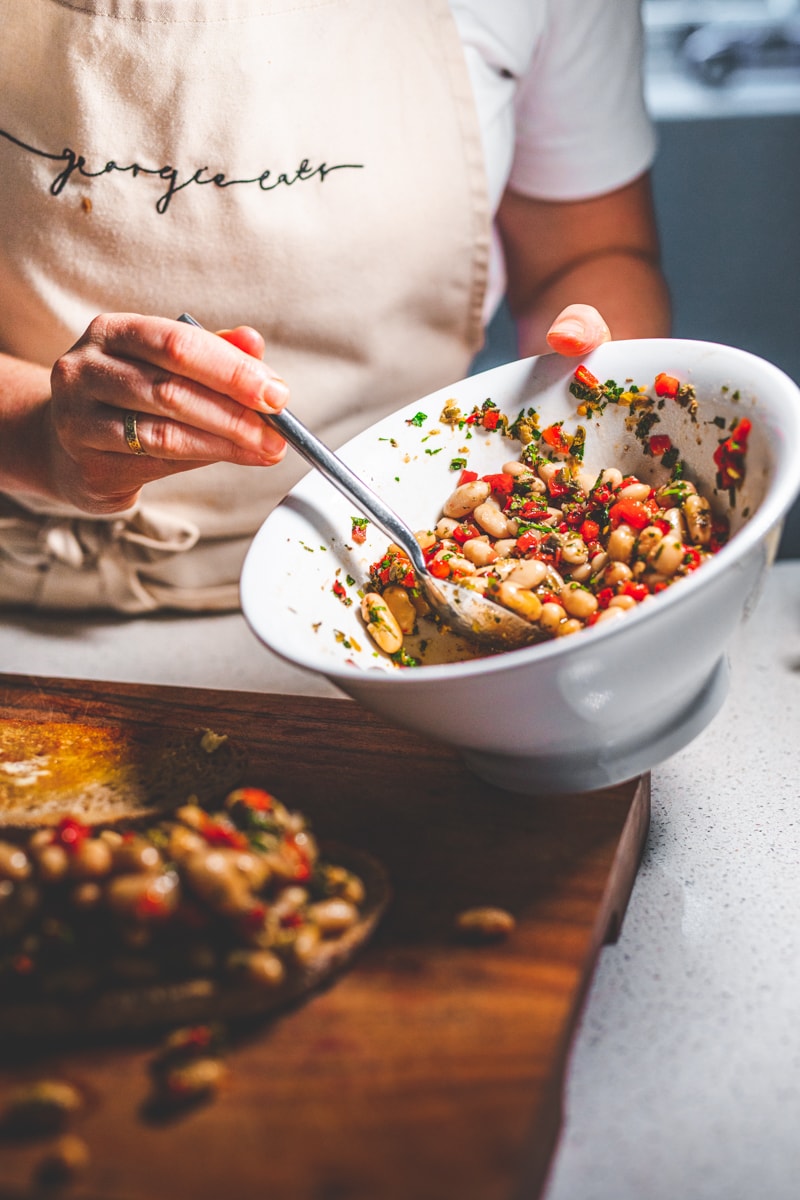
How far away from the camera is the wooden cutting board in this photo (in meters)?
0.54

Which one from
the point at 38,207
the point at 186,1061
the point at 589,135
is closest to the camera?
the point at 186,1061

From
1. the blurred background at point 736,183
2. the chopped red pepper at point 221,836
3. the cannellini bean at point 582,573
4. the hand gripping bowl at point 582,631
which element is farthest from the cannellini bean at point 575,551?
the blurred background at point 736,183

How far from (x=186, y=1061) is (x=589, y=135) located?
1186 millimetres

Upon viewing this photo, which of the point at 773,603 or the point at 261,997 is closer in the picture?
the point at 261,997

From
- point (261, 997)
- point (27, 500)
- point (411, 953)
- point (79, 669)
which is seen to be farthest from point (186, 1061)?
point (27, 500)

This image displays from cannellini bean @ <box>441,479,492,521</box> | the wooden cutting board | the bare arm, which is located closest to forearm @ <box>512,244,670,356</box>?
the bare arm

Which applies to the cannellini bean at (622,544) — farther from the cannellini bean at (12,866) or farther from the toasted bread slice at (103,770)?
the cannellini bean at (12,866)

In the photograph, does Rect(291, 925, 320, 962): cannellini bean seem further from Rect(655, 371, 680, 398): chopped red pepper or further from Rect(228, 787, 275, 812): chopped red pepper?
Rect(655, 371, 680, 398): chopped red pepper

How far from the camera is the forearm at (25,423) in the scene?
3.40 ft

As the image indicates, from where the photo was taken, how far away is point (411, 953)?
66 cm

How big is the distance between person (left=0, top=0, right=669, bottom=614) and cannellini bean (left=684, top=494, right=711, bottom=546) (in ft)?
0.61

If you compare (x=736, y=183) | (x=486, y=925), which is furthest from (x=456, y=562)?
(x=736, y=183)

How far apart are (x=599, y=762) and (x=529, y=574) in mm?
168

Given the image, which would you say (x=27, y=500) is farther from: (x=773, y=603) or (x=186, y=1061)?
(x=773, y=603)
